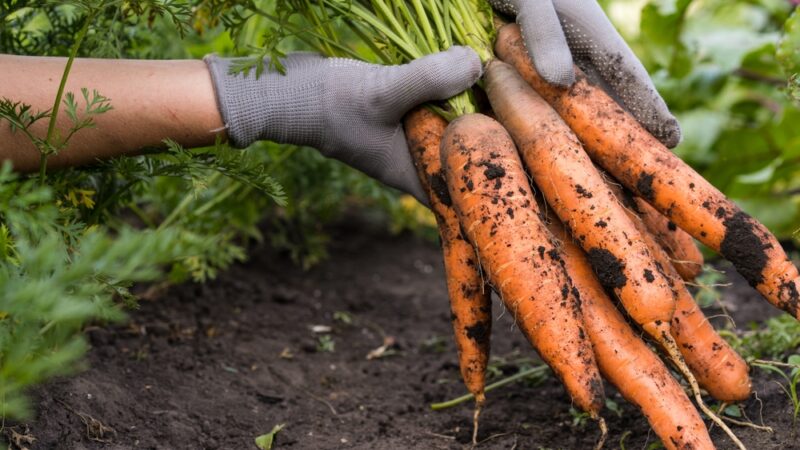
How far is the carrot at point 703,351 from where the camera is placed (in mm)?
1915

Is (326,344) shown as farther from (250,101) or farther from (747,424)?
(747,424)

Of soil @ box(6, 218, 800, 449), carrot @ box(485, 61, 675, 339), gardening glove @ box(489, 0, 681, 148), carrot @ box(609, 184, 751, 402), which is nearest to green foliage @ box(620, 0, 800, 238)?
soil @ box(6, 218, 800, 449)

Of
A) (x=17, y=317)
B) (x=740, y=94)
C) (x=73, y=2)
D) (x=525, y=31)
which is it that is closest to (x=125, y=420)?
(x=17, y=317)

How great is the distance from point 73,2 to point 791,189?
10.3 feet

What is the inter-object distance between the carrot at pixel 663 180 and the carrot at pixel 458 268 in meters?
0.30

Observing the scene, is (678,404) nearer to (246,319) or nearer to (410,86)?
(410,86)

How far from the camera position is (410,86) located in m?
2.00

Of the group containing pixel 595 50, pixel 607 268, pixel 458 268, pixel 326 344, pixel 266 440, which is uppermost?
pixel 595 50

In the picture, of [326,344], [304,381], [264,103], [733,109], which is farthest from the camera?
[733,109]

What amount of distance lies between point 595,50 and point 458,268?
67 centimetres

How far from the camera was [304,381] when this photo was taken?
2346mm

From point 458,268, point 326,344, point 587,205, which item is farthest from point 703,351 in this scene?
point 326,344

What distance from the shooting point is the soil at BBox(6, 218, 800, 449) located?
6.23ft

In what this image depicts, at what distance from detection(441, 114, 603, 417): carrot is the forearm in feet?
2.07
